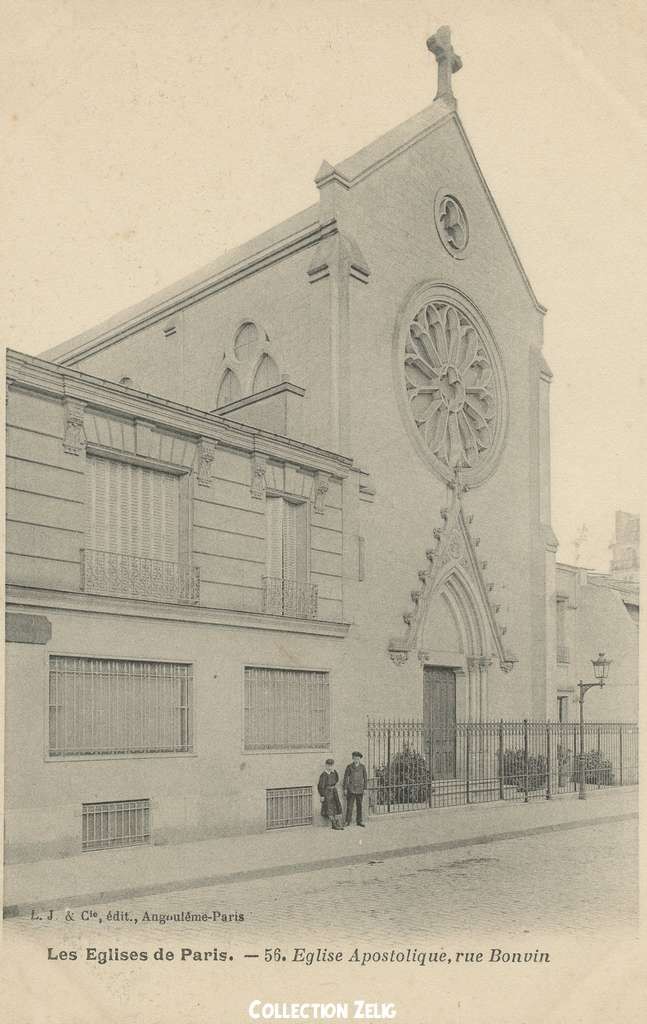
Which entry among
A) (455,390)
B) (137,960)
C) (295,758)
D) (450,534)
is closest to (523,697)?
(450,534)

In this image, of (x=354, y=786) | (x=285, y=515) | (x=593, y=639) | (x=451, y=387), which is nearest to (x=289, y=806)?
(x=354, y=786)

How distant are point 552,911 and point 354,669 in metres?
9.56

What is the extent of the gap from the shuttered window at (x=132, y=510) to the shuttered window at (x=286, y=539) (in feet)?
8.71

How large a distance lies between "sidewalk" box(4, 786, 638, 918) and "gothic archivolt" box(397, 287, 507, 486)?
9835 millimetres

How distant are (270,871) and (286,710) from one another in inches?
205

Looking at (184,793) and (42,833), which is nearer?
(42,833)

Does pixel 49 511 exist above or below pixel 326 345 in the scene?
below

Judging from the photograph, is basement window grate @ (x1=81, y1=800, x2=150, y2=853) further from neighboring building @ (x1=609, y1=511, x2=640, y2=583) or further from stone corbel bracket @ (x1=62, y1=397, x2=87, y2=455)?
neighboring building @ (x1=609, y1=511, x2=640, y2=583)

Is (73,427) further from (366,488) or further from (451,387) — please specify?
(451,387)

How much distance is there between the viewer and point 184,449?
1848 centimetres

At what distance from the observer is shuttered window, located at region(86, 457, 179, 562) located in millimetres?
17047

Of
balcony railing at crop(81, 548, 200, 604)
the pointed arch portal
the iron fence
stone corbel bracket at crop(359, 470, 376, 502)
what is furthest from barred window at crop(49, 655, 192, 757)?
the pointed arch portal

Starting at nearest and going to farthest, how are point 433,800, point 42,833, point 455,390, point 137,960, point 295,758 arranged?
point 137,960, point 42,833, point 295,758, point 433,800, point 455,390

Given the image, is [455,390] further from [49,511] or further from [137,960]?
[137,960]
